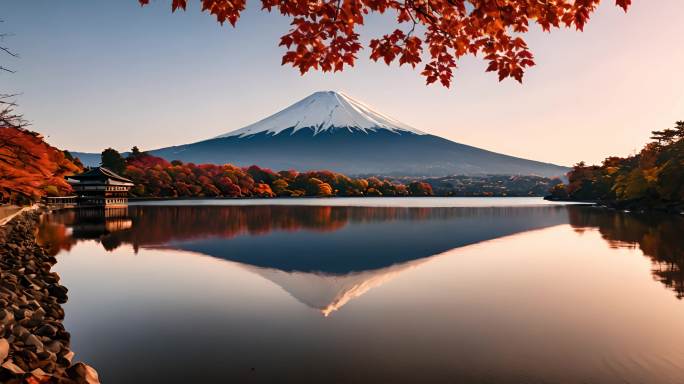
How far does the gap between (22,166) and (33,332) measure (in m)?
28.6

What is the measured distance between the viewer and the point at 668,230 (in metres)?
26.5

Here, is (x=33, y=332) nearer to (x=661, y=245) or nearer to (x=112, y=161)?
(x=661, y=245)

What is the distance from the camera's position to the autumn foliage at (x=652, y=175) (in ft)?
129

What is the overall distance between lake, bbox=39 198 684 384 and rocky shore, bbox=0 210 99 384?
431mm

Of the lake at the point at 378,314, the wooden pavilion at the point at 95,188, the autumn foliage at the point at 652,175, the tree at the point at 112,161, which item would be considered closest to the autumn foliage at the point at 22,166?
the lake at the point at 378,314

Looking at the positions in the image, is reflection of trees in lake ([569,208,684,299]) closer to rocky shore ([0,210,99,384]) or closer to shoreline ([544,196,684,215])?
rocky shore ([0,210,99,384])

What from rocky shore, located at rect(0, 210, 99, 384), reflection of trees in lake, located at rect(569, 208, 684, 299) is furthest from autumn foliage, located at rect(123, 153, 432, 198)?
rocky shore, located at rect(0, 210, 99, 384)

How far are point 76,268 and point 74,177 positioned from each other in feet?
175


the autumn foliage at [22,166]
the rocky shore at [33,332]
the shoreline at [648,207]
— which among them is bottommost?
the rocky shore at [33,332]

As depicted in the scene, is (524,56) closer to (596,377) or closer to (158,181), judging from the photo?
(596,377)

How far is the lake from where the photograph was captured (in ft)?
20.6

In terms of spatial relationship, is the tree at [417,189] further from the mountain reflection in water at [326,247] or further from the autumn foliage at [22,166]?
the mountain reflection in water at [326,247]

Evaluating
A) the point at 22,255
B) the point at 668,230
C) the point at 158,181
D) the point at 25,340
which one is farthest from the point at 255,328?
the point at 158,181

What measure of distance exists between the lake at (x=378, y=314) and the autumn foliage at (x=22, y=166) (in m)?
4.62
